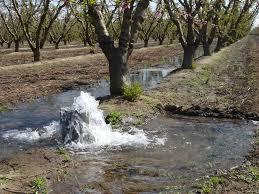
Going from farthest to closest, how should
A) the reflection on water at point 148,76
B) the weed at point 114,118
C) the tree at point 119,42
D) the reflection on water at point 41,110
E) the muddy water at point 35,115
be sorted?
the reflection on water at point 148,76 < the tree at point 119,42 < the reflection on water at point 41,110 < the weed at point 114,118 < the muddy water at point 35,115

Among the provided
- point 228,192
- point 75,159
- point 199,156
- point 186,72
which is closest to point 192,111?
point 199,156

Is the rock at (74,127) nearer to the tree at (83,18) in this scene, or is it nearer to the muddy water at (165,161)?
the muddy water at (165,161)

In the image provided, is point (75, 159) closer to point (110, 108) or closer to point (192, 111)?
point (110, 108)

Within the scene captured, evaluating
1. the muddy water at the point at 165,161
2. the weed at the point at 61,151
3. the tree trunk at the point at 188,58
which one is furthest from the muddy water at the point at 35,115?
the tree trunk at the point at 188,58

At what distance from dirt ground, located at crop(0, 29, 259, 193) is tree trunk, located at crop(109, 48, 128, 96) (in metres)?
0.70

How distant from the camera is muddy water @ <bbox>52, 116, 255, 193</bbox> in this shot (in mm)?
9219

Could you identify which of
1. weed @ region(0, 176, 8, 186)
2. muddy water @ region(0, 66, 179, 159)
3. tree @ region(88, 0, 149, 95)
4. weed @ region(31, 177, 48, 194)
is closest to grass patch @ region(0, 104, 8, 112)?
muddy water @ region(0, 66, 179, 159)

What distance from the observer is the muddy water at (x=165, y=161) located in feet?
30.2

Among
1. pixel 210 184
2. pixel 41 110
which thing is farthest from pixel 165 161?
pixel 41 110

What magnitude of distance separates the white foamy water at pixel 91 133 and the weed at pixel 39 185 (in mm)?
2690

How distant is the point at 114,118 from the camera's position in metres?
14.5

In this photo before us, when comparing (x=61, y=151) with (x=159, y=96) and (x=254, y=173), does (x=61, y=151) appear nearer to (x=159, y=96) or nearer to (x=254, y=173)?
(x=254, y=173)

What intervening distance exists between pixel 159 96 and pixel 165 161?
803 centimetres

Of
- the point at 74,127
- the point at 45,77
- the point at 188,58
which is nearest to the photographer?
the point at 74,127
